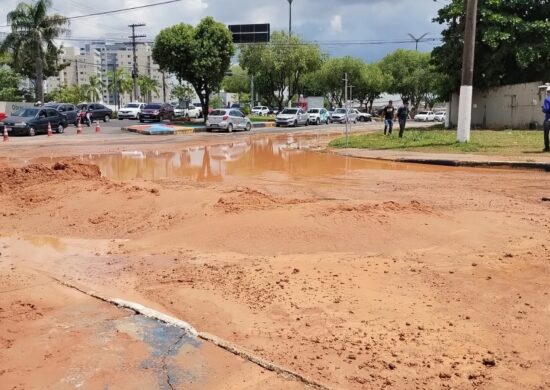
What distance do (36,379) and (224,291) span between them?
2.09 metres

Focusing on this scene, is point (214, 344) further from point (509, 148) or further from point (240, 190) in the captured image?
point (509, 148)

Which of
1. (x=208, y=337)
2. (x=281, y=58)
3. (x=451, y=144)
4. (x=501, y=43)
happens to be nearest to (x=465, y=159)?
(x=451, y=144)

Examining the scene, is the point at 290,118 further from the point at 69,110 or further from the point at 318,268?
the point at 318,268

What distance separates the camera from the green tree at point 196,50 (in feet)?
133

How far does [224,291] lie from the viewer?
217 inches

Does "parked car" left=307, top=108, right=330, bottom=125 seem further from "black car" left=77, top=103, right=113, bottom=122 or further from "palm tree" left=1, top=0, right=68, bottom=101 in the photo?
"palm tree" left=1, top=0, right=68, bottom=101

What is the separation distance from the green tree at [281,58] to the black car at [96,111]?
18.8m

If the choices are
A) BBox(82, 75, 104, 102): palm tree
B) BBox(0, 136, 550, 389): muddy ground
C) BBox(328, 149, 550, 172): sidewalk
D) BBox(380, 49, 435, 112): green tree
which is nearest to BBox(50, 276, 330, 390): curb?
BBox(0, 136, 550, 389): muddy ground

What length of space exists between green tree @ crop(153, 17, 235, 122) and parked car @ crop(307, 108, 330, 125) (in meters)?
10.1

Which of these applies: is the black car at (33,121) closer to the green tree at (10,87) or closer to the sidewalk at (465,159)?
the sidewalk at (465,159)

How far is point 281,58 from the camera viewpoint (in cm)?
5831

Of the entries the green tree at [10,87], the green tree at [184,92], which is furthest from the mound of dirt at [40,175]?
the green tree at [184,92]

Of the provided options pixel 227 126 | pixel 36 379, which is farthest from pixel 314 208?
pixel 227 126

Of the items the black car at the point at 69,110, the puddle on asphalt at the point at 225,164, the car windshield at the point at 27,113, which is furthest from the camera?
the black car at the point at 69,110
